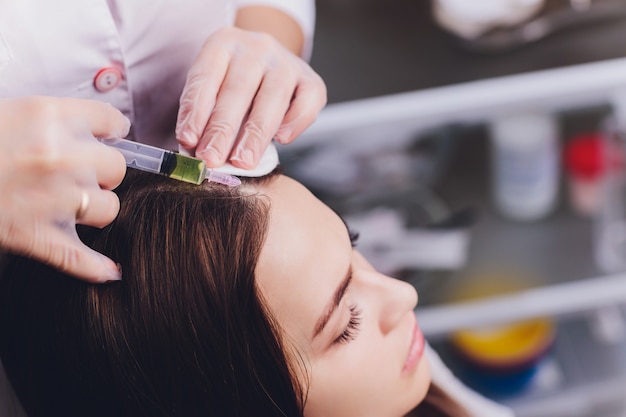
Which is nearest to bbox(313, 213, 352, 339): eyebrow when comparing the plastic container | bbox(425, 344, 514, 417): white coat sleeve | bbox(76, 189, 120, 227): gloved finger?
bbox(76, 189, 120, 227): gloved finger

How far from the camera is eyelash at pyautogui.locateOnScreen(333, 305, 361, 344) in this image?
0.84 m

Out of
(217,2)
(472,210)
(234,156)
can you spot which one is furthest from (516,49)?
(234,156)

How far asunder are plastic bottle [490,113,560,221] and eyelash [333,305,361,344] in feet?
2.19

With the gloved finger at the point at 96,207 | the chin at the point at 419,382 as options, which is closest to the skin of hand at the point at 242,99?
Result: the gloved finger at the point at 96,207

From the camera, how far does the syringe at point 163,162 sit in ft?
2.37

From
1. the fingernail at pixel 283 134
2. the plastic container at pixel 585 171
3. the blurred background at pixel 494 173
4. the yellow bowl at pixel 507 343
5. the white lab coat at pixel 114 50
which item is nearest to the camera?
the white lab coat at pixel 114 50

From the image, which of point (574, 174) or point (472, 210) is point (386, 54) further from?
point (574, 174)

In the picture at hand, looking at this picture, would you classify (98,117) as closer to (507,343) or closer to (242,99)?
(242,99)

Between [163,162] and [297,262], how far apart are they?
0.18 metres

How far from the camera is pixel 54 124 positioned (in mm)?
651

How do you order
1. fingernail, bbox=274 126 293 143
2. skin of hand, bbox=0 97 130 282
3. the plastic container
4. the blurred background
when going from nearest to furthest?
skin of hand, bbox=0 97 130 282 → fingernail, bbox=274 126 293 143 → the blurred background → the plastic container

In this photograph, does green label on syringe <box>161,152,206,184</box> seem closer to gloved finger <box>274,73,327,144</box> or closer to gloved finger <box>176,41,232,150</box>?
A: gloved finger <box>176,41,232,150</box>

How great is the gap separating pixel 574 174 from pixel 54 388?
1157 mm

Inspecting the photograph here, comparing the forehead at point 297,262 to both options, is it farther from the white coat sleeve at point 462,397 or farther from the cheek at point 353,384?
the white coat sleeve at point 462,397
